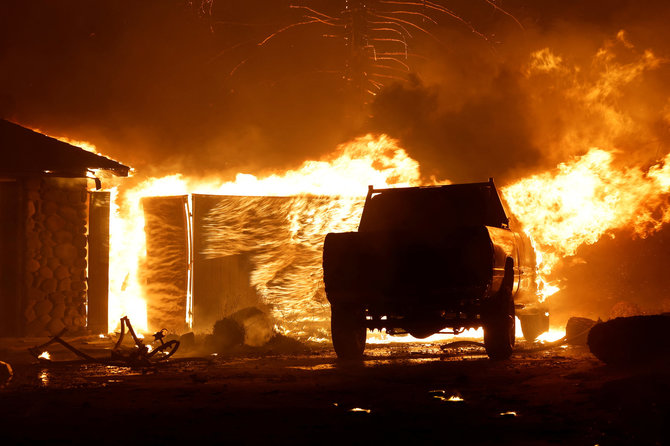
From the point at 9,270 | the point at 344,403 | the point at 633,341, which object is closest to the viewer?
the point at 344,403

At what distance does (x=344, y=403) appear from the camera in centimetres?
716

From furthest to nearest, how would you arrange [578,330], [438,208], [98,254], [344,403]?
[98,254] → [578,330] → [438,208] → [344,403]

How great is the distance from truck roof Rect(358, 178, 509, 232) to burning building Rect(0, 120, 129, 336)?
6170 millimetres

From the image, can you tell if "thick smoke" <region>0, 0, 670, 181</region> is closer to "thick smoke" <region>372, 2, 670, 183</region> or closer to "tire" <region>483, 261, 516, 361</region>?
"thick smoke" <region>372, 2, 670, 183</region>

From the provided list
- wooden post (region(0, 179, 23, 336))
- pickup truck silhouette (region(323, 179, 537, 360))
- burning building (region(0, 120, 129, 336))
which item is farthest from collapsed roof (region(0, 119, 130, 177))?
pickup truck silhouette (region(323, 179, 537, 360))

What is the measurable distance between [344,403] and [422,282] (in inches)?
150

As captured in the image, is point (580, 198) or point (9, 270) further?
point (580, 198)

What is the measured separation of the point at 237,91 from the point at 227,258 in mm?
10819

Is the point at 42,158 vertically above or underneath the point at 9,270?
above

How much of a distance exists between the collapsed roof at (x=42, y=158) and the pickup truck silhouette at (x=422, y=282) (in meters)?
6.61

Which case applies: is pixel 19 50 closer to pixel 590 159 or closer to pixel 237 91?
pixel 237 91

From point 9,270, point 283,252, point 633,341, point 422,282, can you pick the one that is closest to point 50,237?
point 9,270

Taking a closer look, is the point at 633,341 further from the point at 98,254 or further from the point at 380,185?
the point at 98,254

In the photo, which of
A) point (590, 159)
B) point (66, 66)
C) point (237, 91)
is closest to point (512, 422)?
point (590, 159)
